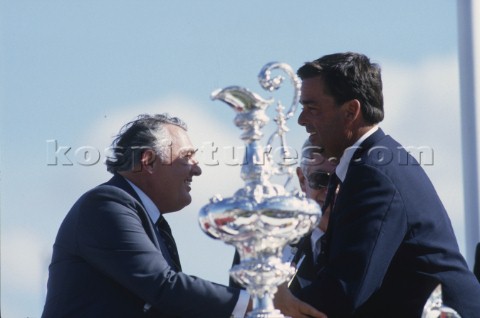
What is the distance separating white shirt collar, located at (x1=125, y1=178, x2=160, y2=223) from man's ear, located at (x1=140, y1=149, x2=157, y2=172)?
3.8 inches

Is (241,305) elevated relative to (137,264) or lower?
lower

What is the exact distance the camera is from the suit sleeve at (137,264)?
16.3 ft

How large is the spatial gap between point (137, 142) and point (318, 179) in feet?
2.63

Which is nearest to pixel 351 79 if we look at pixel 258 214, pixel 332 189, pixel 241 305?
pixel 332 189

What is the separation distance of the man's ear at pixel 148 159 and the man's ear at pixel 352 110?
40.6 inches

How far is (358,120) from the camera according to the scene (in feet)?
16.3

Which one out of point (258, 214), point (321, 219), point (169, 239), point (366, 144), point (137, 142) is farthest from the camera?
Answer: point (137, 142)

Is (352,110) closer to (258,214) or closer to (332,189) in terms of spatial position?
(332,189)

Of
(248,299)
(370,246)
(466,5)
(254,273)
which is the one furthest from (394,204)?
(466,5)

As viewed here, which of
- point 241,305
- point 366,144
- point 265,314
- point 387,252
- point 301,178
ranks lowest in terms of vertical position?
point 241,305

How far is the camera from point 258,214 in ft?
11.7

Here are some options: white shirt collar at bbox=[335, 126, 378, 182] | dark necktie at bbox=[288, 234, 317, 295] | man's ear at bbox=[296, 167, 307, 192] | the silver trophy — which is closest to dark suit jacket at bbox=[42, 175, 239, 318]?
dark necktie at bbox=[288, 234, 317, 295]

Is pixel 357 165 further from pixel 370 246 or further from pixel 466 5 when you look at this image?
pixel 466 5

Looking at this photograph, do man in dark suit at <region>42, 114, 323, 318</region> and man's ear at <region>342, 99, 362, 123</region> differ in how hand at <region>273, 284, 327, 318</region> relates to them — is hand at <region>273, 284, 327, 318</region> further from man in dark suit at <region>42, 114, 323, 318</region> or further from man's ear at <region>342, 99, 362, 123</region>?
man's ear at <region>342, 99, 362, 123</region>
